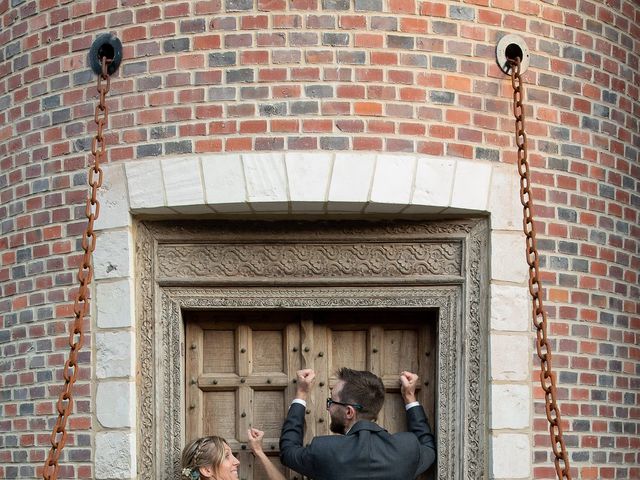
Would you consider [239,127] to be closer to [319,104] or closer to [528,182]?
[319,104]

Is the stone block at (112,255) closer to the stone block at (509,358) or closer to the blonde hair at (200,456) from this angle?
the blonde hair at (200,456)

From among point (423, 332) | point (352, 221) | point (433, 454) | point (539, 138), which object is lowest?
point (433, 454)

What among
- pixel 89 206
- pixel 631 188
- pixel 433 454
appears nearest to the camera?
pixel 89 206

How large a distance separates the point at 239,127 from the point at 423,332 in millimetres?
1439

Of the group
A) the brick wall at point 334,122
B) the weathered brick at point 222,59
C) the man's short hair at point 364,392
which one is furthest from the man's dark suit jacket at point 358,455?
the weathered brick at point 222,59

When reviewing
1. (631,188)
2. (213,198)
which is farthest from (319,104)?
(631,188)

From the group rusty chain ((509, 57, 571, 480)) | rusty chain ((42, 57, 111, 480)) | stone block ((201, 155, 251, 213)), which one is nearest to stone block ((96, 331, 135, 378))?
rusty chain ((42, 57, 111, 480))

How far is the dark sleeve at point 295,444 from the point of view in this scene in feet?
17.0

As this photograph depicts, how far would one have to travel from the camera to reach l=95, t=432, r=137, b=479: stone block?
17.2ft

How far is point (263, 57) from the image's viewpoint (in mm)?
5270

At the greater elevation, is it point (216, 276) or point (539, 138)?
point (539, 138)

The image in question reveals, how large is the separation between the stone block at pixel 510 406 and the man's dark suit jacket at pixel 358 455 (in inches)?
16.1

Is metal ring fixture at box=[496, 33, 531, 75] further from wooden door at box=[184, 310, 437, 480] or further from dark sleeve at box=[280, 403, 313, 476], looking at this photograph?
dark sleeve at box=[280, 403, 313, 476]

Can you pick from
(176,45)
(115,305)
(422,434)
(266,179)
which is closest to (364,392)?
(422,434)
